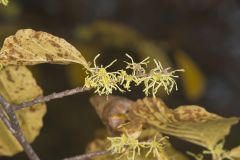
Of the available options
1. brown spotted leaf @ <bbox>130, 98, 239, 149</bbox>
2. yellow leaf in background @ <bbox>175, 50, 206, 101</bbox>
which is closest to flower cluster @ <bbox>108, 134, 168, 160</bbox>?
brown spotted leaf @ <bbox>130, 98, 239, 149</bbox>

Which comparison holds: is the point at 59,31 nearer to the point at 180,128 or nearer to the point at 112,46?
the point at 112,46

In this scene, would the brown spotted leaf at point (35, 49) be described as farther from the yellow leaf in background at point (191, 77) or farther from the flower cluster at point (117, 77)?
the yellow leaf in background at point (191, 77)

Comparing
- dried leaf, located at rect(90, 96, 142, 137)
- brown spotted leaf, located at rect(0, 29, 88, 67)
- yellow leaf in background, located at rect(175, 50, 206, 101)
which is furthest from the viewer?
yellow leaf in background, located at rect(175, 50, 206, 101)

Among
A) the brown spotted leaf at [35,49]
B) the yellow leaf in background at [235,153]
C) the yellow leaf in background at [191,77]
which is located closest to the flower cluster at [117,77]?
the brown spotted leaf at [35,49]

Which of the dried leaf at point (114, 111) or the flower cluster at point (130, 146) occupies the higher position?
the dried leaf at point (114, 111)

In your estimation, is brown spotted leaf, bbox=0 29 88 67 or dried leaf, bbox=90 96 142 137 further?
dried leaf, bbox=90 96 142 137

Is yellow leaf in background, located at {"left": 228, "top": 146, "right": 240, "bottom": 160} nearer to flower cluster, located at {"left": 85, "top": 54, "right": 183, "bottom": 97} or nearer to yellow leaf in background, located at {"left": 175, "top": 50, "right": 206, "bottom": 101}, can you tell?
flower cluster, located at {"left": 85, "top": 54, "right": 183, "bottom": 97}

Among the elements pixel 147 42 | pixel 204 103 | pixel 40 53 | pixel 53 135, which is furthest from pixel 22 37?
pixel 204 103
